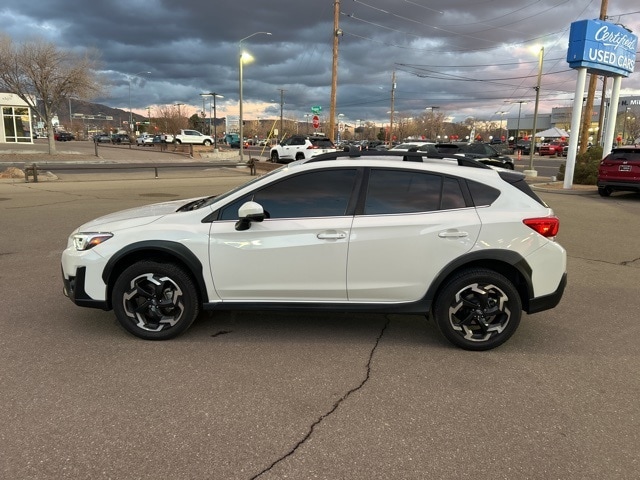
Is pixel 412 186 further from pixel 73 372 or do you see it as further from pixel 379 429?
pixel 73 372

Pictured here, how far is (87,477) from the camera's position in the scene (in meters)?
2.52

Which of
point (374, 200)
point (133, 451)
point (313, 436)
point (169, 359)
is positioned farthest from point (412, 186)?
point (133, 451)

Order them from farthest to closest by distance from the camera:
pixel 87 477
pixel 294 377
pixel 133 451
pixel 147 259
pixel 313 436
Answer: pixel 147 259, pixel 294 377, pixel 313 436, pixel 133 451, pixel 87 477

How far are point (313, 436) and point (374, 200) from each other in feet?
6.52

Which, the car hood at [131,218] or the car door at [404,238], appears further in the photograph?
the car hood at [131,218]

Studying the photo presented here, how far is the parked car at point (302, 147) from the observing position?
26812 mm

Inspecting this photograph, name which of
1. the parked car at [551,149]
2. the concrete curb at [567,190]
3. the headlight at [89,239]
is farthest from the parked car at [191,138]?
the headlight at [89,239]

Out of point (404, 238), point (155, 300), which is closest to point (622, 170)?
point (404, 238)

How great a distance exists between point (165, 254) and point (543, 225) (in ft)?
10.6

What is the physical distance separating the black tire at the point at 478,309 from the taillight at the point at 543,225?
0.50 metres

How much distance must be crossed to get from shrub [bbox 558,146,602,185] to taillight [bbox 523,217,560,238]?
18.7 metres

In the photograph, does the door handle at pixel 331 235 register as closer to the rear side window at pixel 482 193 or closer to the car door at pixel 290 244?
the car door at pixel 290 244

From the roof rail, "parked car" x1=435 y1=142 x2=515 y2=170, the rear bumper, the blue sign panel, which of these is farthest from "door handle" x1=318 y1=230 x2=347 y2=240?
"parked car" x1=435 y1=142 x2=515 y2=170

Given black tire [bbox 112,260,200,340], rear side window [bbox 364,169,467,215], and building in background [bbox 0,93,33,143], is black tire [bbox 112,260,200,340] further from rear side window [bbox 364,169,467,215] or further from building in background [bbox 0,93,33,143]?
building in background [bbox 0,93,33,143]
